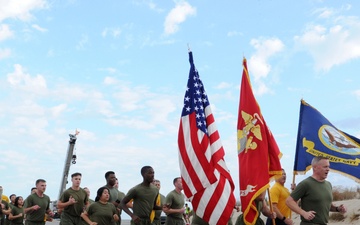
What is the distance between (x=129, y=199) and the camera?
38.0 feet

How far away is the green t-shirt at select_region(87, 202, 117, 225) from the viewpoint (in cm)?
1185

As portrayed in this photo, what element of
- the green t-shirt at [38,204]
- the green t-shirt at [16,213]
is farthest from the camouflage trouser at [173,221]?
the green t-shirt at [16,213]

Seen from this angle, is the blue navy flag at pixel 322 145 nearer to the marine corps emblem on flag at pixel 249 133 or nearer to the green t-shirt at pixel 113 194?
the marine corps emblem on flag at pixel 249 133

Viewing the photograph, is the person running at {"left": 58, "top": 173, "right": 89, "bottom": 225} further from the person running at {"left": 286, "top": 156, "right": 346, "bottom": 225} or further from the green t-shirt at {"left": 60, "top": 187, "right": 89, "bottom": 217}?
the person running at {"left": 286, "top": 156, "right": 346, "bottom": 225}

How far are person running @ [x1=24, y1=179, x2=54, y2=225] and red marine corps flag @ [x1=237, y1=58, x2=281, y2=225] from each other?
6.33 metres

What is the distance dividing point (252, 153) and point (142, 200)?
8.85 ft

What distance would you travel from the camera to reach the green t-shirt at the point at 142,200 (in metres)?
11.6

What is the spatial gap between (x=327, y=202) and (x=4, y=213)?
39.4 feet

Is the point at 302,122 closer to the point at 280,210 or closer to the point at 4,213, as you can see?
the point at 280,210

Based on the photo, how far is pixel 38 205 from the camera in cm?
1462

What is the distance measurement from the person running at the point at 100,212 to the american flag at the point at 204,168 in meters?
2.24

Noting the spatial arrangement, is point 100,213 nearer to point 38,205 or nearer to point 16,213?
point 38,205

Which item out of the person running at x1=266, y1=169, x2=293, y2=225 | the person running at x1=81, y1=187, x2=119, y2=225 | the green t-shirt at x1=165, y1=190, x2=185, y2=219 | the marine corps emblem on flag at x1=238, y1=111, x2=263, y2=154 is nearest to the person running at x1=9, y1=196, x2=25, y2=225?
the green t-shirt at x1=165, y1=190, x2=185, y2=219

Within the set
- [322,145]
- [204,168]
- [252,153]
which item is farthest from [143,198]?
[322,145]
